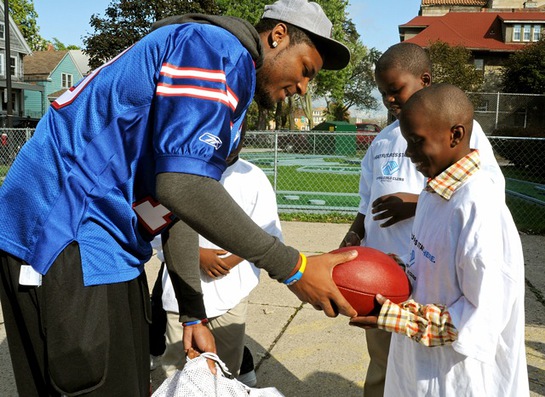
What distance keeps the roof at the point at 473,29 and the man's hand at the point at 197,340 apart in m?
45.3

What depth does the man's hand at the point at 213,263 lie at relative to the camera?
11.2 ft

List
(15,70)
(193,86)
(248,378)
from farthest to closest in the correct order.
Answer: (15,70) < (248,378) < (193,86)

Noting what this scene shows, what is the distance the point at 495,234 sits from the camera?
2021mm

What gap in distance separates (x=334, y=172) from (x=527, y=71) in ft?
65.7

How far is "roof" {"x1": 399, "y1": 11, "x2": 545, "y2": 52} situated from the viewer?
4556cm

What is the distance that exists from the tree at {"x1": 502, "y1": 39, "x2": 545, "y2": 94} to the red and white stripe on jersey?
32.8m

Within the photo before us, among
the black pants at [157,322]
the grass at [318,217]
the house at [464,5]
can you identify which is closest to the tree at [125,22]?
the grass at [318,217]

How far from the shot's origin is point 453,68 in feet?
103

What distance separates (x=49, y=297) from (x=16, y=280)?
156 millimetres

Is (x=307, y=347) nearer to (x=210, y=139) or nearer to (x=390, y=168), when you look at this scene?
(x=390, y=168)

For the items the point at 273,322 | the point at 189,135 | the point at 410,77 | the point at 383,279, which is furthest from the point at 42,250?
the point at 273,322

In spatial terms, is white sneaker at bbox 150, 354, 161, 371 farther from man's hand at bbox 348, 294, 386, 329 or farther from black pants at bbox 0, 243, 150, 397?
man's hand at bbox 348, 294, 386, 329

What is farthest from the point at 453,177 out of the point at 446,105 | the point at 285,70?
the point at 285,70

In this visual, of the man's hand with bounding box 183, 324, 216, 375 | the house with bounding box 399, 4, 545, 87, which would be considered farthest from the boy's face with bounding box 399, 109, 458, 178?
the house with bounding box 399, 4, 545, 87
